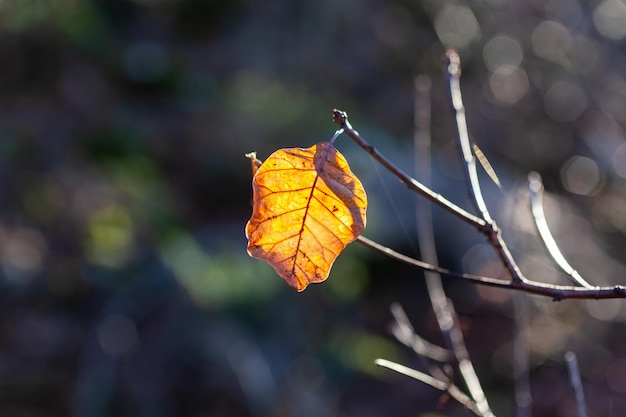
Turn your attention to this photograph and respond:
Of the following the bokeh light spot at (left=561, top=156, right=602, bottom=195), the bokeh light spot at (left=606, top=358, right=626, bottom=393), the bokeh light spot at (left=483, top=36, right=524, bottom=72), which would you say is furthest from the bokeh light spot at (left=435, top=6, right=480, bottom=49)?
the bokeh light spot at (left=606, top=358, right=626, bottom=393)

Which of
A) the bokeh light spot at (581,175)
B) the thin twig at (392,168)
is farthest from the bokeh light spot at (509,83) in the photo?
the thin twig at (392,168)

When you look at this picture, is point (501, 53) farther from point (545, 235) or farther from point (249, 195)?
point (545, 235)

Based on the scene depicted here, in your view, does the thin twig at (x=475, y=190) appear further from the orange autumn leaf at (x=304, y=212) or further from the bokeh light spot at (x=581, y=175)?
the bokeh light spot at (x=581, y=175)

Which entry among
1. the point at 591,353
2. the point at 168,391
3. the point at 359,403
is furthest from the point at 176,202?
the point at 591,353

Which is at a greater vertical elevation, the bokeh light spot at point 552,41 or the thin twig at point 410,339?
the bokeh light spot at point 552,41

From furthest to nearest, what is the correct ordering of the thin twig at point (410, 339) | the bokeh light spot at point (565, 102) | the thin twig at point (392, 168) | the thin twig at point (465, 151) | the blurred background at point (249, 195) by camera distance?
the bokeh light spot at point (565, 102) < the blurred background at point (249, 195) < the thin twig at point (410, 339) < the thin twig at point (465, 151) < the thin twig at point (392, 168)

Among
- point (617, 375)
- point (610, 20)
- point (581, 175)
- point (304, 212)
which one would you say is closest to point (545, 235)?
point (304, 212)

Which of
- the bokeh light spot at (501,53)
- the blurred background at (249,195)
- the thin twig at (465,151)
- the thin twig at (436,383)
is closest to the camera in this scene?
the thin twig at (465,151)
